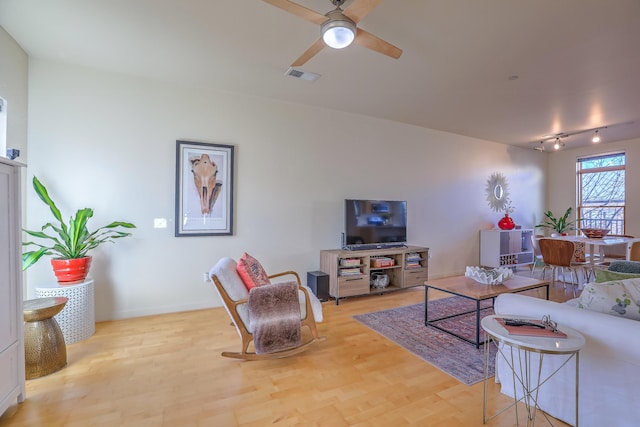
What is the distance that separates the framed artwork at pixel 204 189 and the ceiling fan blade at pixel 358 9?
7.57 ft

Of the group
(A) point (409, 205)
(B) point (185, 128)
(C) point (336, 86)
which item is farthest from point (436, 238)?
(B) point (185, 128)

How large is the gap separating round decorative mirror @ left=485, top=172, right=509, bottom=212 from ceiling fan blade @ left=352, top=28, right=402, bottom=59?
15.8 feet

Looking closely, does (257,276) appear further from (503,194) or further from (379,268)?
(503,194)

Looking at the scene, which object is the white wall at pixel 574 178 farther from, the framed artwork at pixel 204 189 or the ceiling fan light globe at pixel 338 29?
the framed artwork at pixel 204 189

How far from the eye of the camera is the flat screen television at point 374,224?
13.9 feet

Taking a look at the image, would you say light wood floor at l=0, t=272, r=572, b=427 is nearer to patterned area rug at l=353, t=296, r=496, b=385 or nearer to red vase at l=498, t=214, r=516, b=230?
patterned area rug at l=353, t=296, r=496, b=385

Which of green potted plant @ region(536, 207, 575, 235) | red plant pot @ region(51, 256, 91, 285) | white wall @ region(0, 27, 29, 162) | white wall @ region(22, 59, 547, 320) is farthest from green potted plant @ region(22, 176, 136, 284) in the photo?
green potted plant @ region(536, 207, 575, 235)

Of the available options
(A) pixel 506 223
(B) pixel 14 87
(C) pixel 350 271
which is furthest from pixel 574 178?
(B) pixel 14 87

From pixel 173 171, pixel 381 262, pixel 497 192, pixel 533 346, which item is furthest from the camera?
pixel 497 192

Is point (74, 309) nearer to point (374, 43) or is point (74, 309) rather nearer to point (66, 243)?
point (66, 243)

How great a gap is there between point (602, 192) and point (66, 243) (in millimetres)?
9083

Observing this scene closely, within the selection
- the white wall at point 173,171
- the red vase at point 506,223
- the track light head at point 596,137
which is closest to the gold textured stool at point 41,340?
the white wall at point 173,171

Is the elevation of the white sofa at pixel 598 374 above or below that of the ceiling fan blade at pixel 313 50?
below

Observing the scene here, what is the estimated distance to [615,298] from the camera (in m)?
1.78
